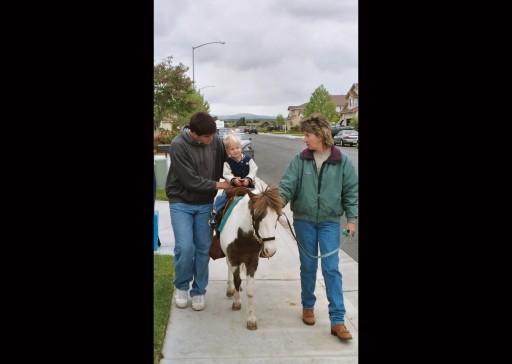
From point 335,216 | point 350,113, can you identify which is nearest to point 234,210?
point 335,216

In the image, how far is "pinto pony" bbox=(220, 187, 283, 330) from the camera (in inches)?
150

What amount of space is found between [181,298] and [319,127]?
227cm

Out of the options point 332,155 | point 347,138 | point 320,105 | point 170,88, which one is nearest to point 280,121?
point 320,105

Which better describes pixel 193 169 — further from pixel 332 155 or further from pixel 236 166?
pixel 332 155

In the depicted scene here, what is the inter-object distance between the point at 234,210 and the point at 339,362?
167cm

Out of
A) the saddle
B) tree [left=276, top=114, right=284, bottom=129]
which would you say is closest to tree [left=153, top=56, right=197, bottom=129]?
the saddle

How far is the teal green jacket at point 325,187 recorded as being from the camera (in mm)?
4035

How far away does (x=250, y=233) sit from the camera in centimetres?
428

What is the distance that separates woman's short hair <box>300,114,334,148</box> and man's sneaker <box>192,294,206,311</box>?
2.07 meters

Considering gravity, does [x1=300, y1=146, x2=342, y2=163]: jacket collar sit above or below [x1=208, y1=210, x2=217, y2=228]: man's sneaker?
above

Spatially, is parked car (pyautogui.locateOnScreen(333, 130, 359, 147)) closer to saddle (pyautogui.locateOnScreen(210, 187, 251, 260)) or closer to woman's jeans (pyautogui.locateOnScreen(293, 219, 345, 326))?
saddle (pyautogui.locateOnScreen(210, 187, 251, 260))
